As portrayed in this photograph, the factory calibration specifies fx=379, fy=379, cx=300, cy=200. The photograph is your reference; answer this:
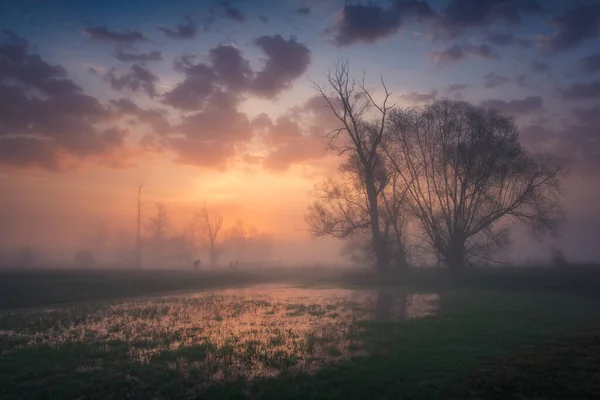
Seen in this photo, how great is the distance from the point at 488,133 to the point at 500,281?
14867 millimetres

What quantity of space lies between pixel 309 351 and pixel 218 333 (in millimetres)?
4613

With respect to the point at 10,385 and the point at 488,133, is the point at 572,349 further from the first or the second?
the point at 488,133

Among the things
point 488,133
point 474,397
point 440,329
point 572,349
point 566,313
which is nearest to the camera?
point 474,397

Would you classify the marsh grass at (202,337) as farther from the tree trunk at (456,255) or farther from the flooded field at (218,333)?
the tree trunk at (456,255)

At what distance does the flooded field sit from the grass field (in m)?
0.06

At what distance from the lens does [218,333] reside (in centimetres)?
1493

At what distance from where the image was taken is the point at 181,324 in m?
17.0

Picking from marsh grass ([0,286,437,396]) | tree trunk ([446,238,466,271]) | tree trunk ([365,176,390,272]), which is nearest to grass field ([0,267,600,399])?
marsh grass ([0,286,437,396])

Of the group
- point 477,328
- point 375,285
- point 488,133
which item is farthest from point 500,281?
point 477,328

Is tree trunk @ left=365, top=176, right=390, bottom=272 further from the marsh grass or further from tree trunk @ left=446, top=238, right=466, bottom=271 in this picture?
the marsh grass

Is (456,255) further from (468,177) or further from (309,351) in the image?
(309,351)

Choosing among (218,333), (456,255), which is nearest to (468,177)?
(456,255)

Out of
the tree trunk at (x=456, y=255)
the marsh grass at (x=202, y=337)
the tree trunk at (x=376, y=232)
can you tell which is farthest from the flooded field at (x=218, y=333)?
the tree trunk at (x=376, y=232)

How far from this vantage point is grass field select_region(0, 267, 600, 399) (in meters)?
8.84
